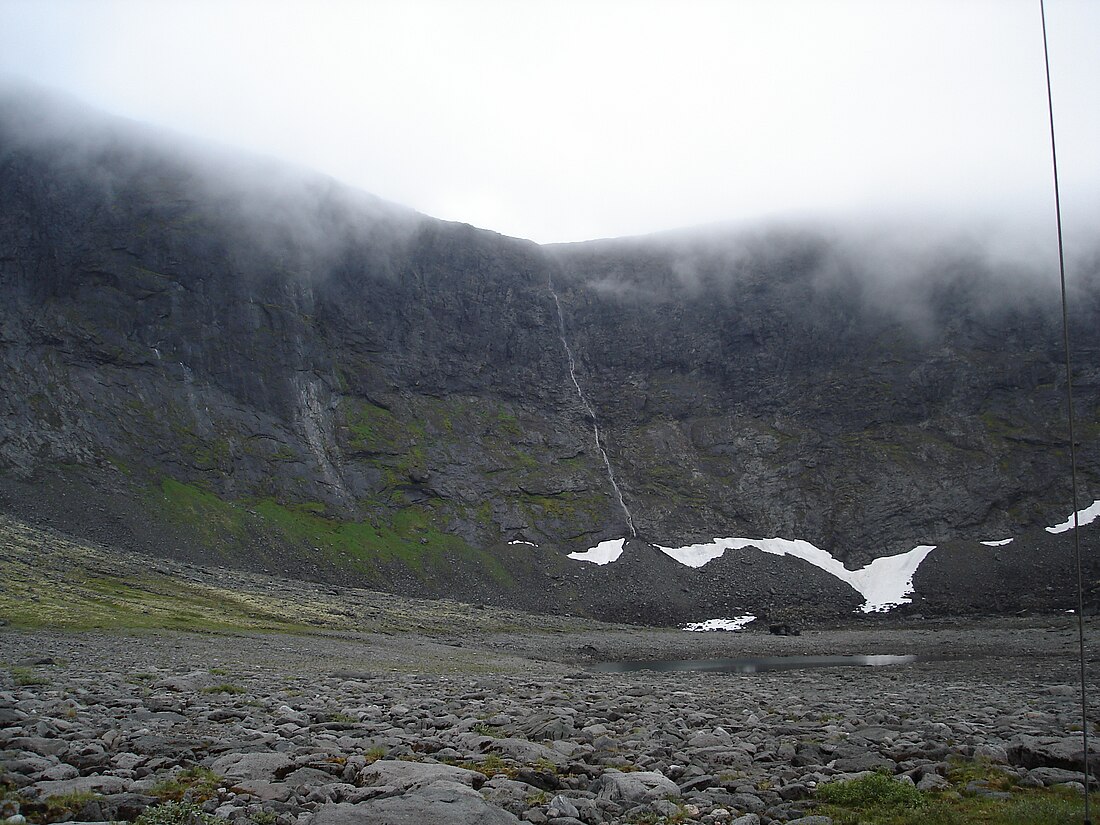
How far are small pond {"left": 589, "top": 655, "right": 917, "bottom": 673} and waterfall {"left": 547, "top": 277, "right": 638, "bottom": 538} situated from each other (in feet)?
176

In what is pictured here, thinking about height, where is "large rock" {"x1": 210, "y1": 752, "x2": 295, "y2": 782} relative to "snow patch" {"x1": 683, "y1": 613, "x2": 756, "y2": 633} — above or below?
above

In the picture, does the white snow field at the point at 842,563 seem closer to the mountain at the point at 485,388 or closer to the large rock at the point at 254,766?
the mountain at the point at 485,388

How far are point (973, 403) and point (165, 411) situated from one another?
11980 centimetres

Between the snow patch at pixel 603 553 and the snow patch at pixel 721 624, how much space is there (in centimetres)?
1952

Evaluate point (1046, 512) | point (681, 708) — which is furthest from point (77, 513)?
point (1046, 512)

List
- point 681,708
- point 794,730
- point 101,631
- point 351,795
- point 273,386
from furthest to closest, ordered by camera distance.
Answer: point 273,386, point 101,631, point 681,708, point 794,730, point 351,795

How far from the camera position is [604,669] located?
150 feet

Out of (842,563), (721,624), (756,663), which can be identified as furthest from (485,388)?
(756,663)

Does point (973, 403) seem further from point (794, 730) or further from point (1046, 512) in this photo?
point (794, 730)

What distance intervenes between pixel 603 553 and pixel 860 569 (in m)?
34.0

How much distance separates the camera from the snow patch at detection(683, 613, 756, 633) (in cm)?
7925

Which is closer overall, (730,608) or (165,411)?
(730,608)

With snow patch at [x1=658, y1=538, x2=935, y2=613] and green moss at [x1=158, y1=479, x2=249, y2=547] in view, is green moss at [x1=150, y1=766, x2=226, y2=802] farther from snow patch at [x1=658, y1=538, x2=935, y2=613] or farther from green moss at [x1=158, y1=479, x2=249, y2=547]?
snow patch at [x1=658, y1=538, x2=935, y2=613]

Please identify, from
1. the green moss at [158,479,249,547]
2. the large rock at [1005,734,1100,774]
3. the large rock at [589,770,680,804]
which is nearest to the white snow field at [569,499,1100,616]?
the green moss at [158,479,249,547]
